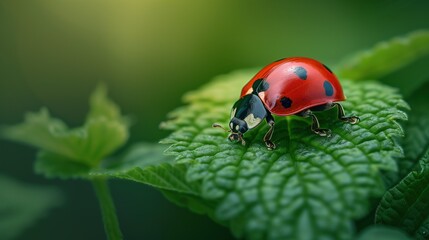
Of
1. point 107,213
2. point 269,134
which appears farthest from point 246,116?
point 107,213

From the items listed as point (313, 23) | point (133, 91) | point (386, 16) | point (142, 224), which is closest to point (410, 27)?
point (386, 16)

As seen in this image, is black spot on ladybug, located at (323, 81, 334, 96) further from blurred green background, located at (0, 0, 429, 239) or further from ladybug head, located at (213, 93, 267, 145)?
blurred green background, located at (0, 0, 429, 239)

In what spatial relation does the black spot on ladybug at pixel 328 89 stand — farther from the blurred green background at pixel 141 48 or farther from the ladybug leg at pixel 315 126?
the blurred green background at pixel 141 48

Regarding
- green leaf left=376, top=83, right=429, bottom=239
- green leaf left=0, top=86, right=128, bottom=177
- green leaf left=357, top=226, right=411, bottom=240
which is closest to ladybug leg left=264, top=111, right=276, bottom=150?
green leaf left=376, top=83, right=429, bottom=239

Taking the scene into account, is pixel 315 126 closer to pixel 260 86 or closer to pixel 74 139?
pixel 260 86

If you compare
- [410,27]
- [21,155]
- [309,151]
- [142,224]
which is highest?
[21,155]

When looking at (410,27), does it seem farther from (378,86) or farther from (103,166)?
(103,166)

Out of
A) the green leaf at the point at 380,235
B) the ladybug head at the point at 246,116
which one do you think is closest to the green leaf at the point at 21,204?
the ladybug head at the point at 246,116
